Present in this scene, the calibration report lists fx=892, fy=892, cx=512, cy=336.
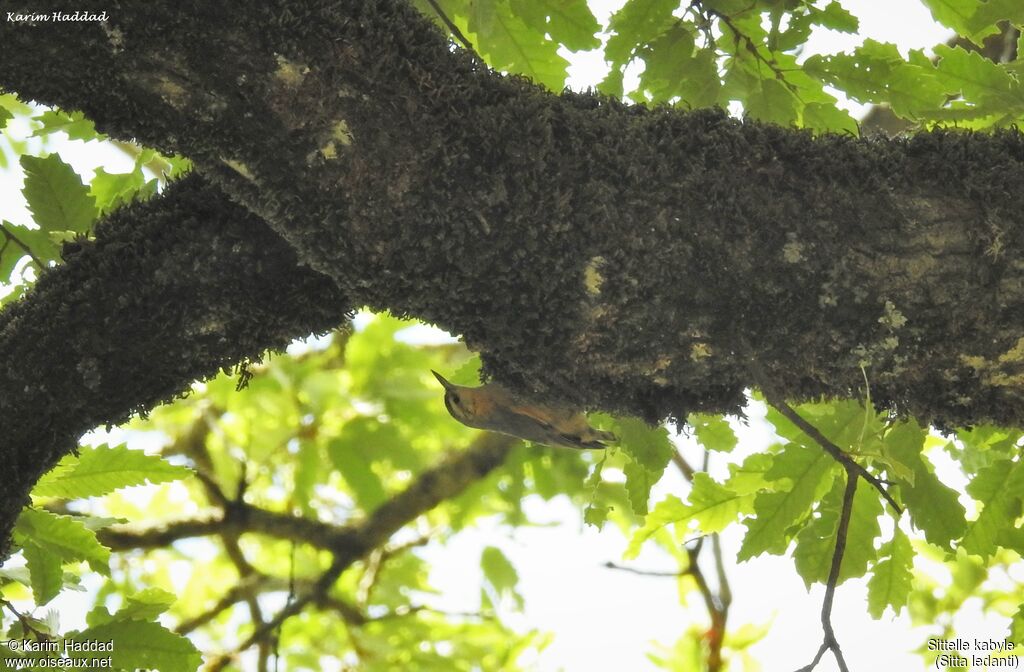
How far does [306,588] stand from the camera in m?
4.68

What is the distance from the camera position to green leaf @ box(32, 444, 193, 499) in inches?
92.6

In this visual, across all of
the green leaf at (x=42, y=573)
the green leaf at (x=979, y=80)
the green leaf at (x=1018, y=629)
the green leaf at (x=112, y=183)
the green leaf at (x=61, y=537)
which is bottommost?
the green leaf at (x=1018, y=629)

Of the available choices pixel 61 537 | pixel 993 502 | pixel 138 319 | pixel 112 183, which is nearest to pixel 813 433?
pixel 993 502

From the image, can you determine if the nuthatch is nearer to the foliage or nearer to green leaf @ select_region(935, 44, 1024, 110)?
the foliage

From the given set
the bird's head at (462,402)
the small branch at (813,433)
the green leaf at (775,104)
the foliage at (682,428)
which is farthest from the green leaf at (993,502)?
the bird's head at (462,402)

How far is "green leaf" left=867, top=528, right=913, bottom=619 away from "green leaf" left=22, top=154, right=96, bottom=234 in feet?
8.31

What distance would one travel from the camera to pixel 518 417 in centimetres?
197

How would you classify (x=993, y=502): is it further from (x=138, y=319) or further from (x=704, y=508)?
(x=138, y=319)

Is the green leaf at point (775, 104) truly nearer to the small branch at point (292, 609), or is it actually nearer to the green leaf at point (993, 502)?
the green leaf at point (993, 502)

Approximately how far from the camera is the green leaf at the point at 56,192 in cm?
252

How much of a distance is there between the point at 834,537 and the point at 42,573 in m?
2.06

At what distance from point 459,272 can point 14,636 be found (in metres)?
1.56

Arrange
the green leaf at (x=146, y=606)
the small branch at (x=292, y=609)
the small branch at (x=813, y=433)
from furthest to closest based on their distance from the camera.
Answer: the small branch at (x=292, y=609) → the green leaf at (x=146, y=606) → the small branch at (x=813, y=433)

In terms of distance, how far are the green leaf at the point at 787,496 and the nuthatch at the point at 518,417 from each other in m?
0.69
